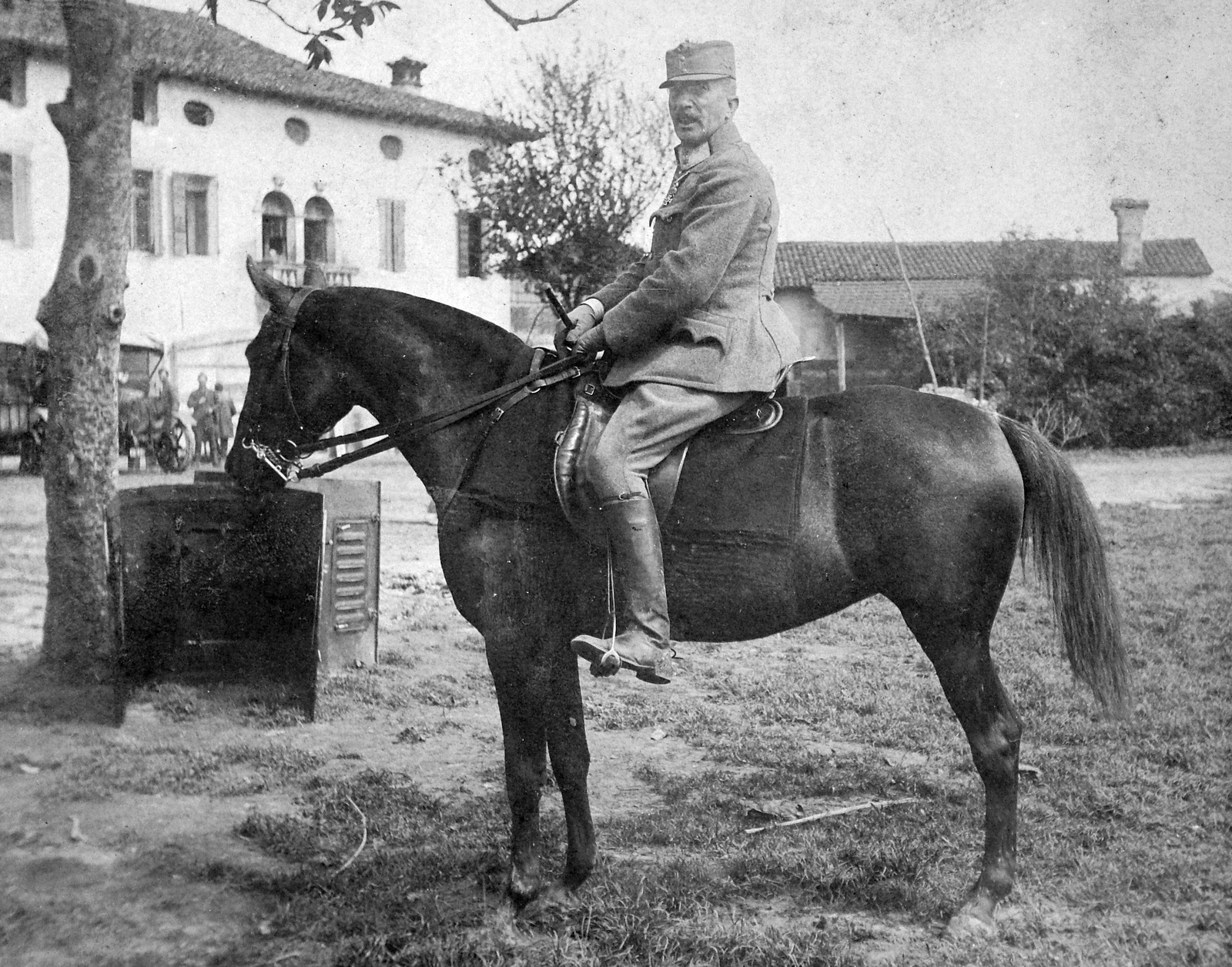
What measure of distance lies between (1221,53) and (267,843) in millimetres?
6096

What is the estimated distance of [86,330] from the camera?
577 centimetres

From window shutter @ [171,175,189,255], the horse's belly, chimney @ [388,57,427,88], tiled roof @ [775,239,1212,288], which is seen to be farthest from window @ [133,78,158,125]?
tiled roof @ [775,239,1212,288]

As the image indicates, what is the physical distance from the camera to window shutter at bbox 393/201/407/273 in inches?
479

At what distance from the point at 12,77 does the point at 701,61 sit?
5.06m

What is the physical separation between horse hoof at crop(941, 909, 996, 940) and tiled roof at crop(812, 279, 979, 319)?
22718 millimetres

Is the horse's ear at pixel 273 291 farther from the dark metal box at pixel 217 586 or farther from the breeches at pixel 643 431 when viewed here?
the dark metal box at pixel 217 586

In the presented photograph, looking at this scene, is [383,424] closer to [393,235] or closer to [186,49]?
[186,49]

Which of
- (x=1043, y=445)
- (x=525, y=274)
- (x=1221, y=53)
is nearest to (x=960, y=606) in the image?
(x=1043, y=445)

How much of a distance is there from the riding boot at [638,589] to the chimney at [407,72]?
4.08 metres

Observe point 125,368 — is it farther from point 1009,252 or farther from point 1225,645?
point 1009,252

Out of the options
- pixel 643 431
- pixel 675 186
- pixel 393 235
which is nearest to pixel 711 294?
pixel 675 186

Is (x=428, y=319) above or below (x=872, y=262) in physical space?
below

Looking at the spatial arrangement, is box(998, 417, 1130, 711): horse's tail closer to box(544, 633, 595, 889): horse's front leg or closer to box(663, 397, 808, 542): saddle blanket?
box(663, 397, 808, 542): saddle blanket

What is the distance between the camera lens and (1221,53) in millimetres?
5602
